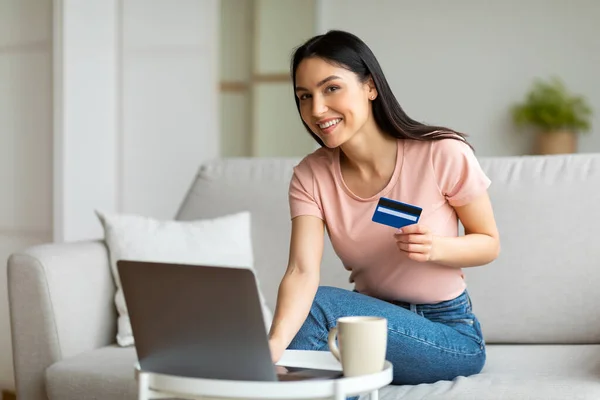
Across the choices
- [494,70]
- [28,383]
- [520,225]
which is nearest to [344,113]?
[520,225]

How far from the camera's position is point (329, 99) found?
66.1 inches

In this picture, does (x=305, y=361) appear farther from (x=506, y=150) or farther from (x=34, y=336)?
(x=506, y=150)


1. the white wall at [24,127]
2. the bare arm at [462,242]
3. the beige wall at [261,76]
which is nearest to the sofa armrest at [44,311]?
the bare arm at [462,242]

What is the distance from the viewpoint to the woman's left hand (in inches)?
61.6

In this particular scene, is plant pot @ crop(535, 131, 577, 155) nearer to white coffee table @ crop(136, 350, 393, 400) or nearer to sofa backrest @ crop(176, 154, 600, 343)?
sofa backrest @ crop(176, 154, 600, 343)

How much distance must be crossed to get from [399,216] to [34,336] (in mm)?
1170

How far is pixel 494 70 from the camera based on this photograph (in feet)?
16.3

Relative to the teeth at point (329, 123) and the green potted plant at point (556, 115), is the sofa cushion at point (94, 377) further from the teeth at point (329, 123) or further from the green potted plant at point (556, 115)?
the green potted plant at point (556, 115)

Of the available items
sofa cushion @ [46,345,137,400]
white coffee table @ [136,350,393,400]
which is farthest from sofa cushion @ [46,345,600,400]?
white coffee table @ [136,350,393,400]

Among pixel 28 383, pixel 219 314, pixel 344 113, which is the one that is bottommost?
pixel 28 383

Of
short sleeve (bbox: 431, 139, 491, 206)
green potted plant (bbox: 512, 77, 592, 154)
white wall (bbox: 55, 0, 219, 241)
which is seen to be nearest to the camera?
short sleeve (bbox: 431, 139, 491, 206)

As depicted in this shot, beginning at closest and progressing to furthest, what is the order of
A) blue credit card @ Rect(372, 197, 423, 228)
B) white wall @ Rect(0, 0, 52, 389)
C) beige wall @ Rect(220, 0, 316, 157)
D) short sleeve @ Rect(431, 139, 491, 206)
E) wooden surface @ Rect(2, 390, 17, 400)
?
1. blue credit card @ Rect(372, 197, 423, 228)
2. short sleeve @ Rect(431, 139, 491, 206)
3. wooden surface @ Rect(2, 390, 17, 400)
4. white wall @ Rect(0, 0, 52, 389)
5. beige wall @ Rect(220, 0, 316, 157)

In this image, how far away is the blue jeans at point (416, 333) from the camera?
65.8 inches

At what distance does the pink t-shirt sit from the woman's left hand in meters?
0.22
